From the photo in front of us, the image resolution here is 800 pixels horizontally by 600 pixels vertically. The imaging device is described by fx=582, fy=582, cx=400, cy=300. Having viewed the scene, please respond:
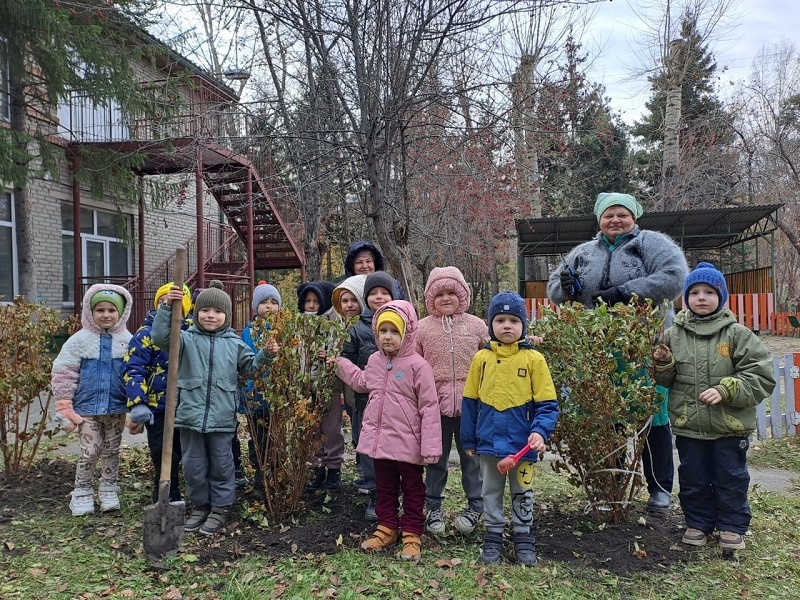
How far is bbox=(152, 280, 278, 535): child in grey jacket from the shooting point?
3.50 meters

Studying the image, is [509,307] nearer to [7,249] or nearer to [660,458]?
[660,458]

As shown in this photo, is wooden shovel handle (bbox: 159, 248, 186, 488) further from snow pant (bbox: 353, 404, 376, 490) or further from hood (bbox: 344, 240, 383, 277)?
hood (bbox: 344, 240, 383, 277)

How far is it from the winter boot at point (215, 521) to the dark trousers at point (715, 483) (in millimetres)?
2695

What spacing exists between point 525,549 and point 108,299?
3040mm

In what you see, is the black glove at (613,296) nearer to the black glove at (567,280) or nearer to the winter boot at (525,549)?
the black glove at (567,280)

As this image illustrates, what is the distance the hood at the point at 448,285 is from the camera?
3578mm

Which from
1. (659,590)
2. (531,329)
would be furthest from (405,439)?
(659,590)

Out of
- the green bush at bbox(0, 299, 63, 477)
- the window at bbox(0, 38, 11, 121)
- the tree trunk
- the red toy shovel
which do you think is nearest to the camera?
the red toy shovel

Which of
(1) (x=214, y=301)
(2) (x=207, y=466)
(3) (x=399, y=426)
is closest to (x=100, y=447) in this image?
(2) (x=207, y=466)

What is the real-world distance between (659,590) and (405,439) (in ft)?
4.81

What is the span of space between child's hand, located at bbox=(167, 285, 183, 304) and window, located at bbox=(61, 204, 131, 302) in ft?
29.8

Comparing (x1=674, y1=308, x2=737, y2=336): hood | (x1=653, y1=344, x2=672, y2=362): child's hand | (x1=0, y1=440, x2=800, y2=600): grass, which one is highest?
(x1=674, y1=308, x2=737, y2=336): hood

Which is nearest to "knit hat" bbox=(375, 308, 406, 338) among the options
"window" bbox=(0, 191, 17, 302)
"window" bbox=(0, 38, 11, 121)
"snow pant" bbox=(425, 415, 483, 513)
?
"snow pant" bbox=(425, 415, 483, 513)

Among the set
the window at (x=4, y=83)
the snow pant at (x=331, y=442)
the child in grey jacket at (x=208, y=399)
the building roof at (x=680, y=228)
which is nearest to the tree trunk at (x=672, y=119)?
the building roof at (x=680, y=228)
